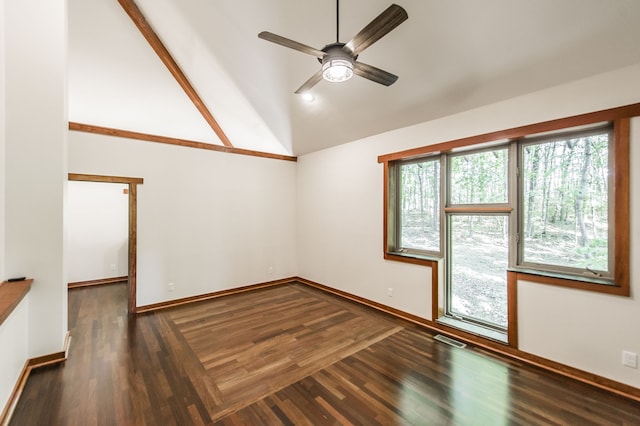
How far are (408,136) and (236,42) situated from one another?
2.44 meters

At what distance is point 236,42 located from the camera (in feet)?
10.2

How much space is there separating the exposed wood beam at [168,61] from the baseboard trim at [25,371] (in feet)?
12.5

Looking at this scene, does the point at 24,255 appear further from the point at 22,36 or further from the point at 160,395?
the point at 22,36

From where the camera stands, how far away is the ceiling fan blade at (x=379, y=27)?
1512 mm

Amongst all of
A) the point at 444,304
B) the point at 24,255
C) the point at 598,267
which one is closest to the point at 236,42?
the point at 24,255

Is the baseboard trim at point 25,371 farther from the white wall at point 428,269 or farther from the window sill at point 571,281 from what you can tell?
the window sill at point 571,281

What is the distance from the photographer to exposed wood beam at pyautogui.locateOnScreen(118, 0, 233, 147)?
326cm

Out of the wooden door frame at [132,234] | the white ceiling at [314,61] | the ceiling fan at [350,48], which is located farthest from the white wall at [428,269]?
the wooden door frame at [132,234]

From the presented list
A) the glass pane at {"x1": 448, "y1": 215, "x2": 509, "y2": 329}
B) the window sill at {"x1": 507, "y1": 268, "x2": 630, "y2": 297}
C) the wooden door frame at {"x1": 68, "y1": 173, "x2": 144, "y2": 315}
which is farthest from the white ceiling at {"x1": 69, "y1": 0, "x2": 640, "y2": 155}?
the window sill at {"x1": 507, "y1": 268, "x2": 630, "y2": 297}

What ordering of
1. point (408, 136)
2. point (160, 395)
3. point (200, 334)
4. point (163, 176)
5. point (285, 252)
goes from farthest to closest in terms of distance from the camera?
point (285, 252)
point (163, 176)
point (408, 136)
point (200, 334)
point (160, 395)

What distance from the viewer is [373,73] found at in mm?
2113

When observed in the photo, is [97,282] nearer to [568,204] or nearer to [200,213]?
[200,213]

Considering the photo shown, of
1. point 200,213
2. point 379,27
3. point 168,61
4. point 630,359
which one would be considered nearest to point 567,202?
point 630,359

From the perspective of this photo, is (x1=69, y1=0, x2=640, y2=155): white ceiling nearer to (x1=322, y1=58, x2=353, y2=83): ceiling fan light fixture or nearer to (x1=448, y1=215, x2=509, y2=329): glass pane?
(x1=322, y1=58, x2=353, y2=83): ceiling fan light fixture
